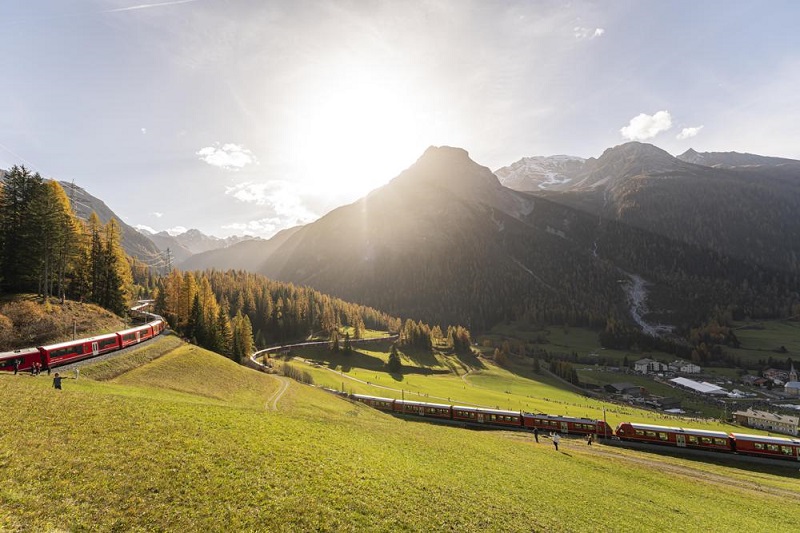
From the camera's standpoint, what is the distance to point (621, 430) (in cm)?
5334

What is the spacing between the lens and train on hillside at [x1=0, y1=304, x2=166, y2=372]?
36375 mm

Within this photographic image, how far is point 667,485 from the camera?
3136 cm

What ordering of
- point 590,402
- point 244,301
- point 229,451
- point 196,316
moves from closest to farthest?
1. point 229,451
2. point 196,316
3. point 590,402
4. point 244,301

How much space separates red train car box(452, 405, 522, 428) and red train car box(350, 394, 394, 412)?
1260 centimetres

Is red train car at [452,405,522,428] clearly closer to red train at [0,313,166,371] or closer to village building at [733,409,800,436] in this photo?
red train at [0,313,166,371]

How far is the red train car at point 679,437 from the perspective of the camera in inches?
1914

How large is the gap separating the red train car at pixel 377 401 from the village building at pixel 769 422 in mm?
97800

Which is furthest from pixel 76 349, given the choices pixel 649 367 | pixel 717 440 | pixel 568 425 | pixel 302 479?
pixel 649 367

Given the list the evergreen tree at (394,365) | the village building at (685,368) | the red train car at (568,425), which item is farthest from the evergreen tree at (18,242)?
the village building at (685,368)

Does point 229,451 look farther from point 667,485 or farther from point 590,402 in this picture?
point 590,402

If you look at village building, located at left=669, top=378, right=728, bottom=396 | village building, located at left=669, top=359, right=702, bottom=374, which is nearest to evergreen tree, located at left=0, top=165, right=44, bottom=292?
village building, located at left=669, top=378, right=728, bottom=396

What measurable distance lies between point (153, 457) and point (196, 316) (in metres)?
68.5

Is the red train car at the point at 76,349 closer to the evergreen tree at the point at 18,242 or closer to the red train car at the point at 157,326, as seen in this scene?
the red train car at the point at 157,326

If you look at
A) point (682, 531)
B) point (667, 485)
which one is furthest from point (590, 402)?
point (682, 531)
